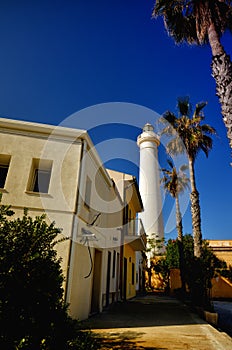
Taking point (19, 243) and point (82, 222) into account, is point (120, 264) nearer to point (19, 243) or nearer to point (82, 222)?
point (82, 222)

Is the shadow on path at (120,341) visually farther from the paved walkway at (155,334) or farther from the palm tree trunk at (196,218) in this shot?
the palm tree trunk at (196,218)

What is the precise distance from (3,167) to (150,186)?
83.5ft

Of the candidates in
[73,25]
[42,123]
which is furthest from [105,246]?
[73,25]

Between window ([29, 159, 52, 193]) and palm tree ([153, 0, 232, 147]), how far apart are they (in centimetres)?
607

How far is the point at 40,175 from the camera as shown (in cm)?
898

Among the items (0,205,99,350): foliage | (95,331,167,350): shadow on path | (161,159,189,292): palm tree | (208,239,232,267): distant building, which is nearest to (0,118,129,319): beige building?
(95,331,167,350): shadow on path

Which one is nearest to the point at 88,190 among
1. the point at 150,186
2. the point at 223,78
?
the point at 223,78

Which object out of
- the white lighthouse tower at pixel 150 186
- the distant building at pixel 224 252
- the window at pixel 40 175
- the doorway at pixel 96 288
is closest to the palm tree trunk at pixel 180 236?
the distant building at pixel 224 252

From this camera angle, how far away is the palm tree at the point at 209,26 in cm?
588

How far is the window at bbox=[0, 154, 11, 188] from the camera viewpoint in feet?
28.1

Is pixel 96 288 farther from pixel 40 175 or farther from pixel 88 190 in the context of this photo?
pixel 40 175

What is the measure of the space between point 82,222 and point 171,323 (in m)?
4.63

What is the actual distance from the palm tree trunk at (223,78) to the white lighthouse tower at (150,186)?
25.6m

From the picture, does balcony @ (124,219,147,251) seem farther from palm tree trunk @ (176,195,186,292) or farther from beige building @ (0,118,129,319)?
beige building @ (0,118,129,319)
